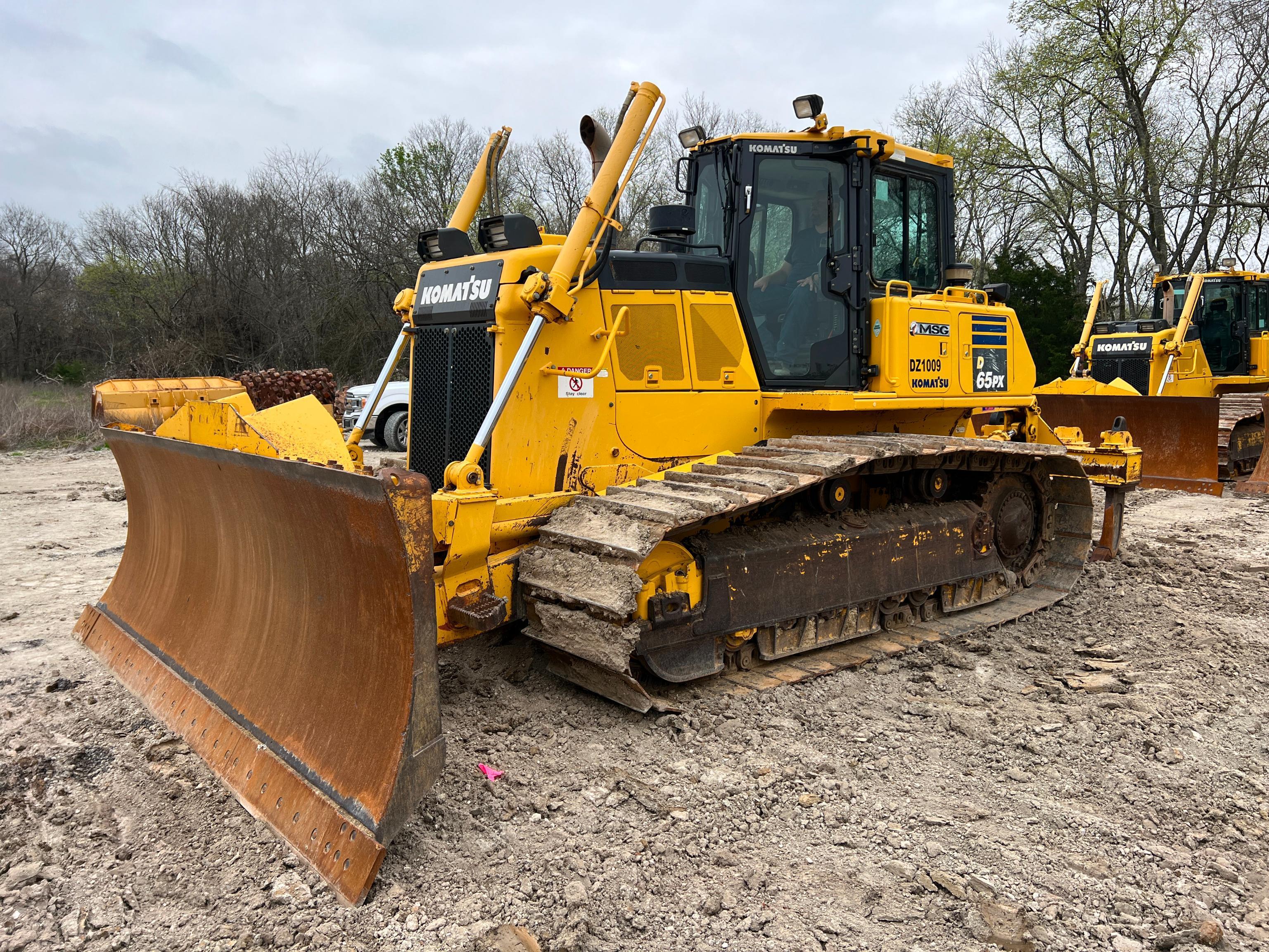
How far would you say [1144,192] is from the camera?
24.6 m

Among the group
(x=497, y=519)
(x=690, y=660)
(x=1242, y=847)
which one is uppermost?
(x=497, y=519)

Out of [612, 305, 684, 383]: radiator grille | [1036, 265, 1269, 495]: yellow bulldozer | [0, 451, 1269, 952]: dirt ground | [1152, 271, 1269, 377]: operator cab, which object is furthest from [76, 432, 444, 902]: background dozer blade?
[1152, 271, 1269, 377]: operator cab

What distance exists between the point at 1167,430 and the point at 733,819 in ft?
32.9

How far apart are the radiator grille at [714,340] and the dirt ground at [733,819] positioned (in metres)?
1.76

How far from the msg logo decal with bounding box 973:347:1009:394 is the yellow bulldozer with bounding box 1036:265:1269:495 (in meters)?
5.72

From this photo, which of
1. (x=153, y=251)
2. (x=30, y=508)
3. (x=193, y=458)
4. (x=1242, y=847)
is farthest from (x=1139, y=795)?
(x=153, y=251)

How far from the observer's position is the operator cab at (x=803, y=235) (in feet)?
16.8

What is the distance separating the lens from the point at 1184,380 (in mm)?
13859

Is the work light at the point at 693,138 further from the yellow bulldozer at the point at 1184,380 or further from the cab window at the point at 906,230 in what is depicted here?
the yellow bulldozer at the point at 1184,380

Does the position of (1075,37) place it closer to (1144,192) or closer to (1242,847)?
(1144,192)

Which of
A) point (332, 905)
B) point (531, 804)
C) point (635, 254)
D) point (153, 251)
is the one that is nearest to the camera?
point (332, 905)

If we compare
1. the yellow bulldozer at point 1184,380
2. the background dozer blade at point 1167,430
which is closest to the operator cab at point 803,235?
the background dozer blade at point 1167,430

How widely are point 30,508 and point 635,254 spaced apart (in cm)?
881

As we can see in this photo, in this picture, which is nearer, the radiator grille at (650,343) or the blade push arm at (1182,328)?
the radiator grille at (650,343)
